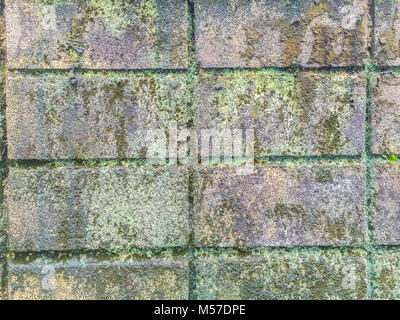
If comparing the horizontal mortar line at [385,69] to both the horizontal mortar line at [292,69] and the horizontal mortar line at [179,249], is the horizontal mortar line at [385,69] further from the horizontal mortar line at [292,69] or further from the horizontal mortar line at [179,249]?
the horizontal mortar line at [179,249]

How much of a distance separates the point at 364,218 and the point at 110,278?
1109 millimetres

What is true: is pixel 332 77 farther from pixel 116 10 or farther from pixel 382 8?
pixel 116 10

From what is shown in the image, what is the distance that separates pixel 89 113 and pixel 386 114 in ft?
4.10

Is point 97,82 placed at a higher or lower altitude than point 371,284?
higher

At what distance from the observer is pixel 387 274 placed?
1.54 m

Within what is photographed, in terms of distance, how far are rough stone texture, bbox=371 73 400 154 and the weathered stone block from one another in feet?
1.46

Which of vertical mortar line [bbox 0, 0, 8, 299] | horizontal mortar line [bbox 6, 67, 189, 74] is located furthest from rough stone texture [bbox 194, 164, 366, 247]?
vertical mortar line [bbox 0, 0, 8, 299]

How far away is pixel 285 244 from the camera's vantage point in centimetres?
154

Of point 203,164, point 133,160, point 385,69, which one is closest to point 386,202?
point 385,69

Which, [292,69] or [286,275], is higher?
[292,69]

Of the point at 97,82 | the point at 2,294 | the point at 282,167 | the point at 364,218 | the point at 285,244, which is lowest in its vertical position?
the point at 2,294

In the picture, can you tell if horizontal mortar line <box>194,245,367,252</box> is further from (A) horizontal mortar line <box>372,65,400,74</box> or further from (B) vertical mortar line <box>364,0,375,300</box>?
(A) horizontal mortar line <box>372,65,400,74</box>

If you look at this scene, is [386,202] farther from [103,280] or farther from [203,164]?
[103,280]


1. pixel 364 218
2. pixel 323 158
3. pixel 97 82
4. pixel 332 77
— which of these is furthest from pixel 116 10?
pixel 364 218
